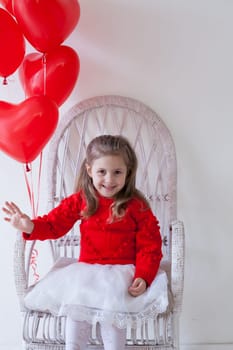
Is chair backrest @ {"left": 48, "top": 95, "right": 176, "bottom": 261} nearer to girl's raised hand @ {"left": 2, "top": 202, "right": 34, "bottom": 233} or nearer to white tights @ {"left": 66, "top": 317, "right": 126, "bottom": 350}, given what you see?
girl's raised hand @ {"left": 2, "top": 202, "right": 34, "bottom": 233}

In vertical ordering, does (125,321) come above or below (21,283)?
below

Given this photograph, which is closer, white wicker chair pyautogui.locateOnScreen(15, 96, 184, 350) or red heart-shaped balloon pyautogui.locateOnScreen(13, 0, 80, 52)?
red heart-shaped balloon pyautogui.locateOnScreen(13, 0, 80, 52)

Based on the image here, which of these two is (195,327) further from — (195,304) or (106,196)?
(106,196)

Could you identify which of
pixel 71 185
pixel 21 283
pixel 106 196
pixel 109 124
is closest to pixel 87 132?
pixel 109 124

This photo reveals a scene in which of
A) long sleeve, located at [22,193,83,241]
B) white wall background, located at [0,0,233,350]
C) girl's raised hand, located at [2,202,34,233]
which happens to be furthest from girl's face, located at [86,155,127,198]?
white wall background, located at [0,0,233,350]

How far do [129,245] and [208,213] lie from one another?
1.49 ft

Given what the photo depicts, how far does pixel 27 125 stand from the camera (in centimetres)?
161

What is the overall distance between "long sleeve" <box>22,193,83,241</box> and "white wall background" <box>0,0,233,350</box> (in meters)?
0.29

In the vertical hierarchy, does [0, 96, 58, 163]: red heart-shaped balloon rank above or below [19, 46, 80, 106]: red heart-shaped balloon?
below

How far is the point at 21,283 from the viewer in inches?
64.5

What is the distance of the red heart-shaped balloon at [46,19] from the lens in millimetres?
1591

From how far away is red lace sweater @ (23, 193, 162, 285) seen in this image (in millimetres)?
1719

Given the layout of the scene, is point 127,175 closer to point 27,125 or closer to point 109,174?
point 109,174

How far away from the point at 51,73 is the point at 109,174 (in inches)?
15.1
